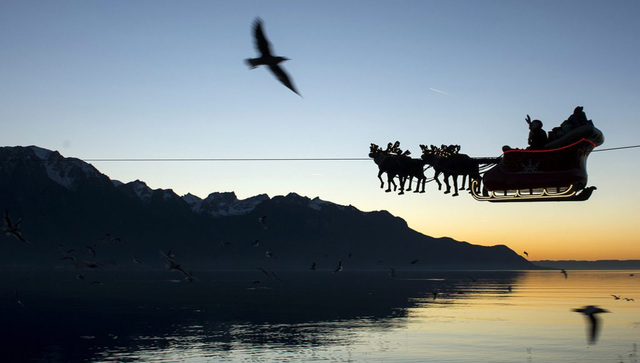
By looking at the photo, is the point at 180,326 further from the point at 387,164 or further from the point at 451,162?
the point at 451,162

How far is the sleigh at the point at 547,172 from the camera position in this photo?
19.5 meters

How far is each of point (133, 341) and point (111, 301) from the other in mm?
79067

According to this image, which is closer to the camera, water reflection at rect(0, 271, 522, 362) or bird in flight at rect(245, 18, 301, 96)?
bird in flight at rect(245, 18, 301, 96)

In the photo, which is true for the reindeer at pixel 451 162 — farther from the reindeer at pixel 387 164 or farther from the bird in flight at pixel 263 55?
the bird in flight at pixel 263 55

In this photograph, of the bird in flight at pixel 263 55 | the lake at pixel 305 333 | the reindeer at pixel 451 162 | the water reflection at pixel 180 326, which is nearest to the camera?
the bird in flight at pixel 263 55

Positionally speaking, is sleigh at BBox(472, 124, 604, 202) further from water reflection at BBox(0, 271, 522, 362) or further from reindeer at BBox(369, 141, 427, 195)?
water reflection at BBox(0, 271, 522, 362)

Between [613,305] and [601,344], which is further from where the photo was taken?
[613,305]

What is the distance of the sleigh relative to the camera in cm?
1953

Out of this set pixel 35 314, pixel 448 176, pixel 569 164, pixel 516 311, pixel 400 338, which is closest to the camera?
pixel 569 164

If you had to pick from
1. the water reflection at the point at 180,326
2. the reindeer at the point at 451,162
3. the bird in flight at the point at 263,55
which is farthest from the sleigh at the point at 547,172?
the water reflection at the point at 180,326

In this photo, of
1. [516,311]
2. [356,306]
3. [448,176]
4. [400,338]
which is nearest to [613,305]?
[516,311]

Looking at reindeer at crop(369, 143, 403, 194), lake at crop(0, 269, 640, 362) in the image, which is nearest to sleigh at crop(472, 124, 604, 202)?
reindeer at crop(369, 143, 403, 194)

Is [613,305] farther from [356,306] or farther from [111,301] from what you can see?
[111,301]

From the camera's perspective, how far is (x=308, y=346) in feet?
282
